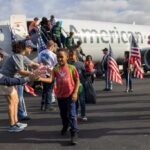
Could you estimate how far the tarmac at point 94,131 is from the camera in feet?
25.9

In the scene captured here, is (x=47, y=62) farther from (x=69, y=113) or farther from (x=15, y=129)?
(x=69, y=113)

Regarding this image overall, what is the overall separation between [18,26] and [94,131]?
13.4m

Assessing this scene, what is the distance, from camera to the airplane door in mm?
20781

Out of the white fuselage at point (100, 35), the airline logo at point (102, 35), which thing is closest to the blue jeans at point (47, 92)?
the white fuselage at point (100, 35)

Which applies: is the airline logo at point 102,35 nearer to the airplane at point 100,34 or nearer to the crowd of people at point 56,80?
the airplane at point 100,34

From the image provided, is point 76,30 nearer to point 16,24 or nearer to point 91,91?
point 16,24

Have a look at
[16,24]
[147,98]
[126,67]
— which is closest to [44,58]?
[147,98]

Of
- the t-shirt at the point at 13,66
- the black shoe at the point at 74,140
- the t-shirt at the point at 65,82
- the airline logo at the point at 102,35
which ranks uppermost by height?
the airline logo at the point at 102,35

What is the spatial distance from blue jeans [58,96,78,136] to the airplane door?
479 inches

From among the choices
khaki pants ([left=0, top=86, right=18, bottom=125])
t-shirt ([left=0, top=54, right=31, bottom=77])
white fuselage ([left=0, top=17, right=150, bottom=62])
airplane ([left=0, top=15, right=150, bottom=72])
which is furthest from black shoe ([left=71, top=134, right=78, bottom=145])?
white fuselage ([left=0, top=17, right=150, bottom=62])

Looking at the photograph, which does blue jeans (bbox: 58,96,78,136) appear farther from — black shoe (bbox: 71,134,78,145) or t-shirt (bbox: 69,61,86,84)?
t-shirt (bbox: 69,61,86,84)

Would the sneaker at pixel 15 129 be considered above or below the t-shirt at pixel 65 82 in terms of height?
below

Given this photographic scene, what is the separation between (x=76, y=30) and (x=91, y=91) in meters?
16.4

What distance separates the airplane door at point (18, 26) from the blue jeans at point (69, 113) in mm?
12164
